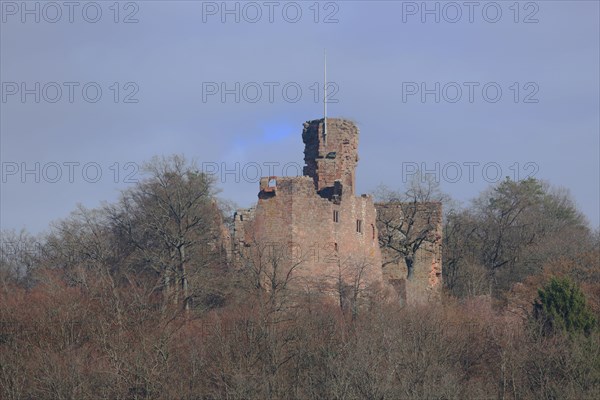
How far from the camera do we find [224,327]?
37781 millimetres

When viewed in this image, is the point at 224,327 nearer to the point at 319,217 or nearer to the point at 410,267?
the point at 319,217

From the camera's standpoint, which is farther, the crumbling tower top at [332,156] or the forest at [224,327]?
the crumbling tower top at [332,156]

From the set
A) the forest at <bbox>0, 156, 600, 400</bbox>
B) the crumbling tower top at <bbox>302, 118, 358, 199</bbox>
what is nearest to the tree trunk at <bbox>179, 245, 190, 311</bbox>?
the forest at <bbox>0, 156, 600, 400</bbox>

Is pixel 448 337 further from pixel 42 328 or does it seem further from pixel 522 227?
pixel 522 227

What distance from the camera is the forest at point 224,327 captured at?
112ft

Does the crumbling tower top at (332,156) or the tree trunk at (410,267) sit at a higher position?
the crumbling tower top at (332,156)

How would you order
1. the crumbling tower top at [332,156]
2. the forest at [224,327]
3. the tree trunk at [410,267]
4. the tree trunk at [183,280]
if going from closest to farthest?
the forest at [224,327], the tree trunk at [183,280], the crumbling tower top at [332,156], the tree trunk at [410,267]

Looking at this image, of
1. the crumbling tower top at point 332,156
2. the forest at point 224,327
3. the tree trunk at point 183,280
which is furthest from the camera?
the crumbling tower top at point 332,156

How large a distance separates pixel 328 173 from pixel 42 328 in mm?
10235

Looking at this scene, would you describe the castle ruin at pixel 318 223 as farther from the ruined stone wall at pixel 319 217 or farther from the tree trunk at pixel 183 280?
the tree trunk at pixel 183 280

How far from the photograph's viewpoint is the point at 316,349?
1433 inches

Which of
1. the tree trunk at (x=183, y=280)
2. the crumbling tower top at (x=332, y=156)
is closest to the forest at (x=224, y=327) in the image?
the tree trunk at (x=183, y=280)

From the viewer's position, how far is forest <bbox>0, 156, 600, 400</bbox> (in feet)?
112

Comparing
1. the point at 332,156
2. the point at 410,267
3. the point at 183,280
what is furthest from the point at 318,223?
the point at 410,267
